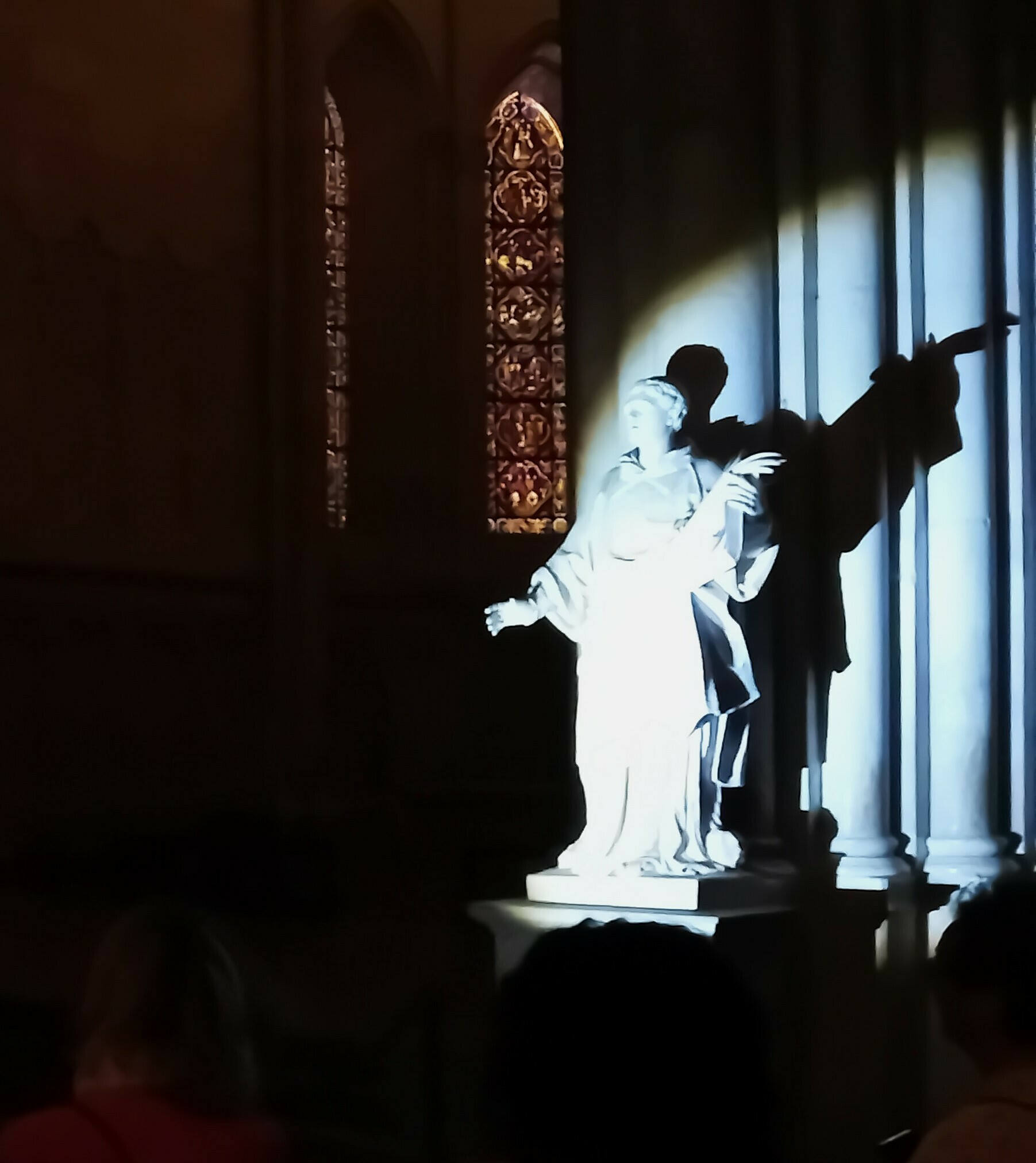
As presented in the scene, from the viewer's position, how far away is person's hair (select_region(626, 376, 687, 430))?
174 inches

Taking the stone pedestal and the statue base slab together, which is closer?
the statue base slab

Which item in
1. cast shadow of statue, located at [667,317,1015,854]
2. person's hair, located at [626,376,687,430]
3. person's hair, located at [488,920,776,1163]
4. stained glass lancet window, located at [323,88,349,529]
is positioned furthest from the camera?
stained glass lancet window, located at [323,88,349,529]

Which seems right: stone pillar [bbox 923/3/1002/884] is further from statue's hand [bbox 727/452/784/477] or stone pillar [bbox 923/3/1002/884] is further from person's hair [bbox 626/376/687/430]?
person's hair [bbox 626/376/687/430]

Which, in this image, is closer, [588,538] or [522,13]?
[588,538]

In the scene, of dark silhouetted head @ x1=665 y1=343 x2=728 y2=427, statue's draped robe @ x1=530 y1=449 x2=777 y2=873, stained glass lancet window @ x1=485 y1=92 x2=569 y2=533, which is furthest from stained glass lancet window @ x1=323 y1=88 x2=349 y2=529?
statue's draped robe @ x1=530 y1=449 x2=777 y2=873

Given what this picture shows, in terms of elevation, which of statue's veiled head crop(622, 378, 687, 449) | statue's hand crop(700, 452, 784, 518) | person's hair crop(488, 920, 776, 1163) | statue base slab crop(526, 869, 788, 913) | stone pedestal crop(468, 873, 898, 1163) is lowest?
stone pedestal crop(468, 873, 898, 1163)

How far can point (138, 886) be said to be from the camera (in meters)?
7.06

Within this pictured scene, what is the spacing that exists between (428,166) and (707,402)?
414 centimetres

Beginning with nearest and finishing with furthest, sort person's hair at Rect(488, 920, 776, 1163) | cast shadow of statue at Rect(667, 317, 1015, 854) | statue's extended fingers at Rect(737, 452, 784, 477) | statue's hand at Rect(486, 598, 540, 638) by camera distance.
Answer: person's hair at Rect(488, 920, 776, 1163), statue's extended fingers at Rect(737, 452, 784, 477), statue's hand at Rect(486, 598, 540, 638), cast shadow of statue at Rect(667, 317, 1015, 854)

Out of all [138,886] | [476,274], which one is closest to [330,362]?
[476,274]

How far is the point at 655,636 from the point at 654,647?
3cm

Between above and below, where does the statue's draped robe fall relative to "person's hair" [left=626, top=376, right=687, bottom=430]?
below

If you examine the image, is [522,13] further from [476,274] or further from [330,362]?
[330,362]

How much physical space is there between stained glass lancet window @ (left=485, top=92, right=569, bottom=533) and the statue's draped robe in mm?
3888
